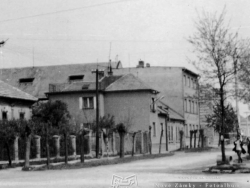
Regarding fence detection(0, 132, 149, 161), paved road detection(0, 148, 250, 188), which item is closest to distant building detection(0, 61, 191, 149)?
fence detection(0, 132, 149, 161)

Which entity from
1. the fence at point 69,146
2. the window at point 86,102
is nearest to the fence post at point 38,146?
the fence at point 69,146

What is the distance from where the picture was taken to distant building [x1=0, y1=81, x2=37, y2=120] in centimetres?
3450

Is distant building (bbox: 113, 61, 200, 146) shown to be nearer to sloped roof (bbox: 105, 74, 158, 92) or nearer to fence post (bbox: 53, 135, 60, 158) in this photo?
sloped roof (bbox: 105, 74, 158, 92)

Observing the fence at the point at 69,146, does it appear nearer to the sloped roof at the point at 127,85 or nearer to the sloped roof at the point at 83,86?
the sloped roof at the point at 127,85

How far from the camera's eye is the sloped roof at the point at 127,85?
1823 inches

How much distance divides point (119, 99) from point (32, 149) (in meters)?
18.8

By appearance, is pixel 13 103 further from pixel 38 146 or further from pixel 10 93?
pixel 38 146

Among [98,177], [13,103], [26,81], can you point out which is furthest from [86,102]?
[98,177]

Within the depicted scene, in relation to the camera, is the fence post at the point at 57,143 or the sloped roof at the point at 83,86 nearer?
the fence post at the point at 57,143

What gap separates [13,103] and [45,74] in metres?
24.7

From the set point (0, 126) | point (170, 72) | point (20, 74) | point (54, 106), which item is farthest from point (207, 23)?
point (20, 74)

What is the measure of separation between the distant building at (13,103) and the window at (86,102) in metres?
8.66

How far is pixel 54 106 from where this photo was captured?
41.8 meters

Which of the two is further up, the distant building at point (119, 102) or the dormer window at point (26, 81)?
the dormer window at point (26, 81)
